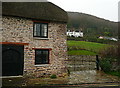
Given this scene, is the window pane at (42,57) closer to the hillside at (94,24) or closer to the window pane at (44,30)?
the window pane at (44,30)

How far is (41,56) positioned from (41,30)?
8.26 ft

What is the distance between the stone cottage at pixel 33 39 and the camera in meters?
11.7

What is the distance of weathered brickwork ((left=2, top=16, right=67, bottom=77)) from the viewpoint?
1176cm

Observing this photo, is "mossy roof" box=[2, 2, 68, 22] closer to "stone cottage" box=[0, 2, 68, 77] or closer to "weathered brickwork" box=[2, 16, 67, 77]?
"stone cottage" box=[0, 2, 68, 77]

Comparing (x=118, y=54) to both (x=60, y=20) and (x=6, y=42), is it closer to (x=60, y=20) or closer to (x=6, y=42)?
(x=60, y=20)

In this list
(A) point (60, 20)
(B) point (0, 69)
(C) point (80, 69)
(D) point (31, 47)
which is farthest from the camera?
(C) point (80, 69)

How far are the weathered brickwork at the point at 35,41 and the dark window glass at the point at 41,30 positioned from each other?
0.40 m

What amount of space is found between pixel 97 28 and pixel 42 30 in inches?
1941

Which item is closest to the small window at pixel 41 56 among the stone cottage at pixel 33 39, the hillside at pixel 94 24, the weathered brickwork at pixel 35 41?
the stone cottage at pixel 33 39

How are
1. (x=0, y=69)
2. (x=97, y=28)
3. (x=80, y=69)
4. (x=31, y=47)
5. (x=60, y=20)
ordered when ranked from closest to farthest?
(x=0, y=69) → (x=31, y=47) → (x=60, y=20) → (x=80, y=69) → (x=97, y=28)

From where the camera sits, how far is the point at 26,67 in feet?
39.5

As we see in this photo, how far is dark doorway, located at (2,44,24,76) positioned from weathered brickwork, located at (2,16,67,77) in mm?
437

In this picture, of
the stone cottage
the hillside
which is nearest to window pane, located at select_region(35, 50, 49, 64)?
the stone cottage

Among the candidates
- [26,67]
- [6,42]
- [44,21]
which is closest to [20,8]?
[44,21]
